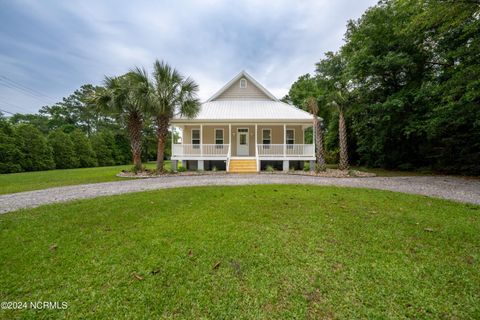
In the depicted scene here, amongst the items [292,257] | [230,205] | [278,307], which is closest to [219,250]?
[292,257]

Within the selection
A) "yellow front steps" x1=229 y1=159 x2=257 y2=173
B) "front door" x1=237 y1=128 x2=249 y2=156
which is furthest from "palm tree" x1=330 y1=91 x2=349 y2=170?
"front door" x1=237 y1=128 x2=249 y2=156

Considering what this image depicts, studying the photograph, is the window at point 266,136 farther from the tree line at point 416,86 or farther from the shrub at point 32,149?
the shrub at point 32,149

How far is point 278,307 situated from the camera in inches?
69.6

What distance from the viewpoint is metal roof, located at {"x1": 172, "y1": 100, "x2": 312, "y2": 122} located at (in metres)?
12.7

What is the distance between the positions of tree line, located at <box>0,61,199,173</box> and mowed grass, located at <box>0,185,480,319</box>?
767 cm

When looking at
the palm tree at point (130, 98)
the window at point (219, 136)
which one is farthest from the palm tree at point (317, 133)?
the palm tree at point (130, 98)

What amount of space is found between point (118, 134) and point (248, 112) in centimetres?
2270

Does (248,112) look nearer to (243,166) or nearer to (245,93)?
(245,93)

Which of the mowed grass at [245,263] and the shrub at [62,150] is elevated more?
the shrub at [62,150]

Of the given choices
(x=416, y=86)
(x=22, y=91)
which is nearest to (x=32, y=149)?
(x=22, y=91)

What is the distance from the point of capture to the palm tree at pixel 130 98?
10641 millimetres

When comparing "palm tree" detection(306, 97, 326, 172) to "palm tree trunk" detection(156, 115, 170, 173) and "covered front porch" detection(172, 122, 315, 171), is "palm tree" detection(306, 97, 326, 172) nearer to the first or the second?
"covered front porch" detection(172, 122, 315, 171)

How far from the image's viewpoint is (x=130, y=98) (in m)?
10.9

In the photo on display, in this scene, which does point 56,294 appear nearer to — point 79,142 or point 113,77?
point 113,77
